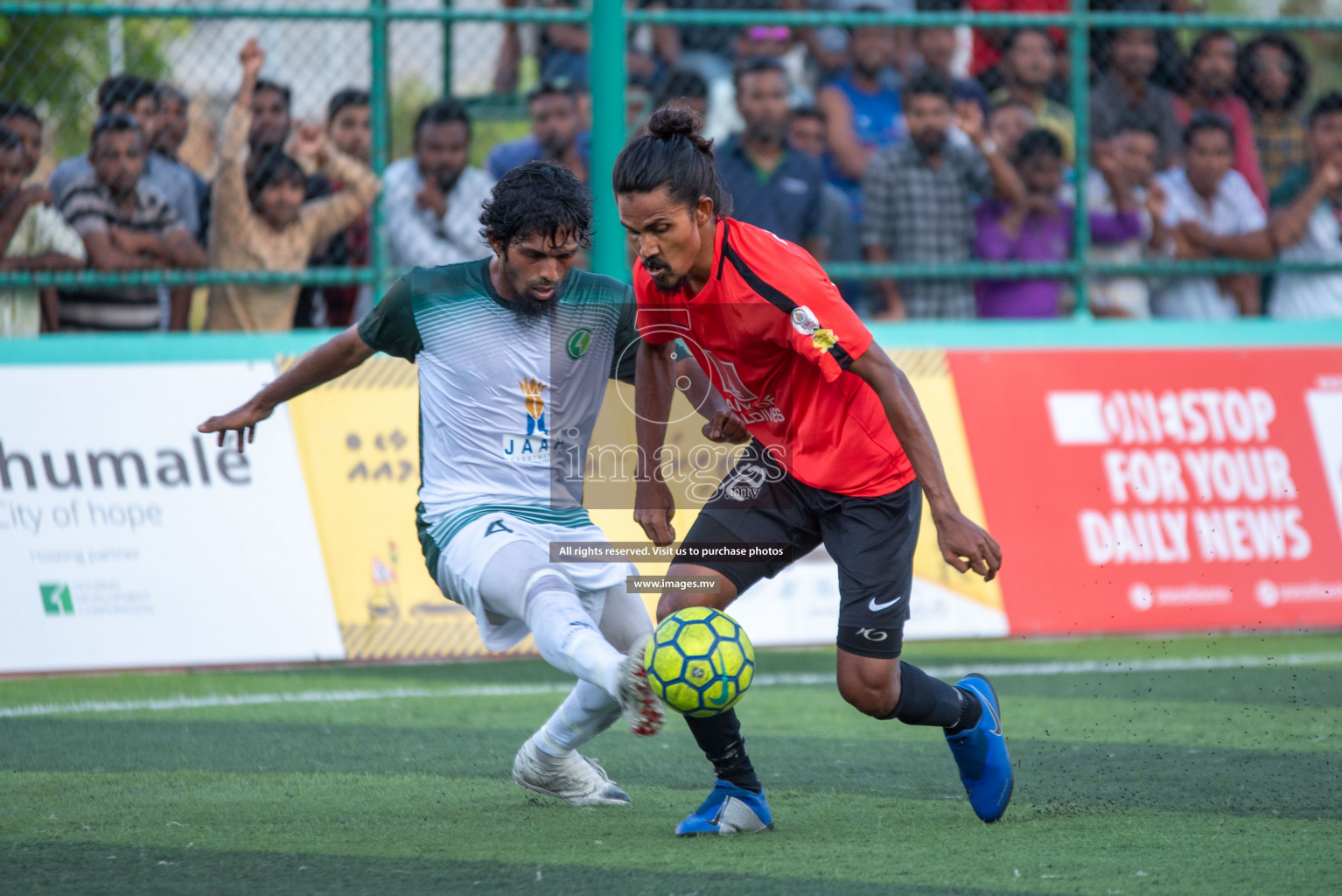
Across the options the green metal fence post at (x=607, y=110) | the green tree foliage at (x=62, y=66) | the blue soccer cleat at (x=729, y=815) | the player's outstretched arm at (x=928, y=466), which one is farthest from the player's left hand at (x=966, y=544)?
the green tree foliage at (x=62, y=66)

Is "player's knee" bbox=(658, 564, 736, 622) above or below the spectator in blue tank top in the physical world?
below

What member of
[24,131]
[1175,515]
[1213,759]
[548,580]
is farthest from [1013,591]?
[24,131]

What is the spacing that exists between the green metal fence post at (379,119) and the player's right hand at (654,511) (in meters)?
4.13

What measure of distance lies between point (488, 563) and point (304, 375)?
92cm

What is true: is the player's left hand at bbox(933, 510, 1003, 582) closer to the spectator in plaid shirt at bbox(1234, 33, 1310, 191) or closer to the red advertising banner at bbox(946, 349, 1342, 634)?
the red advertising banner at bbox(946, 349, 1342, 634)

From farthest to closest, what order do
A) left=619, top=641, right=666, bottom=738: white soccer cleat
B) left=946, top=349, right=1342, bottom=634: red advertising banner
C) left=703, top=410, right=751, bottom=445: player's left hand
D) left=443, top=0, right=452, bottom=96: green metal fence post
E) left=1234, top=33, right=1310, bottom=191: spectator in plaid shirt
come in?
left=1234, top=33, right=1310, bottom=191: spectator in plaid shirt
left=443, top=0, right=452, bottom=96: green metal fence post
left=946, top=349, right=1342, bottom=634: red advertising banner
left=703, top=410, right=751, bottom=445: player's left hand
left=619, top=641, right=666, bottom=738: white soccer cleat

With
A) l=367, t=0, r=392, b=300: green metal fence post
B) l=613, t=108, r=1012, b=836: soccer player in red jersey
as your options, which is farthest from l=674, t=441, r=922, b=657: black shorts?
l=367, t=0, r=392, b=300: green metal fence post

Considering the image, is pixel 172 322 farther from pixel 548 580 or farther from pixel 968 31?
pixel 968 31

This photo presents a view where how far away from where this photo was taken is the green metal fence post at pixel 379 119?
27.7 ft

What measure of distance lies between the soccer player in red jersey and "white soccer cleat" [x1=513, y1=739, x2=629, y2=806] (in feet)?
1.81

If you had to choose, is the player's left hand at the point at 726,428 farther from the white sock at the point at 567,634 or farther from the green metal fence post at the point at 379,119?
the green metal fence post at the point at 379,119

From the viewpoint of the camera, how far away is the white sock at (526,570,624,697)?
4004 mm

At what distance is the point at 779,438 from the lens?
469cm

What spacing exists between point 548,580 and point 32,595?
12.7ft
